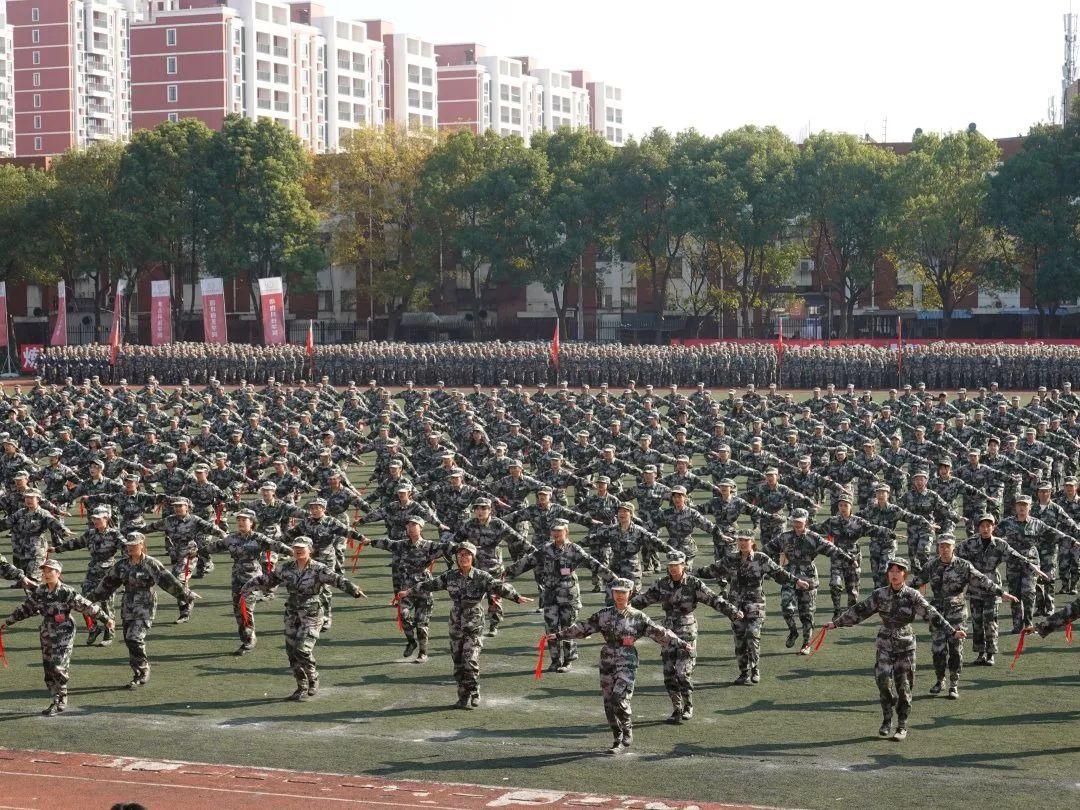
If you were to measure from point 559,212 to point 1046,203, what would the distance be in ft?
76.2

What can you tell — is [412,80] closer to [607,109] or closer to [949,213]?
[607,109]

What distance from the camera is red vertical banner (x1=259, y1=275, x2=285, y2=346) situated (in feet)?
206

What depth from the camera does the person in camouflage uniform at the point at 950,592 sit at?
50.6 feet

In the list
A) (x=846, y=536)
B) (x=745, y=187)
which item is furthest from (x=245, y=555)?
(x=745, y=187)

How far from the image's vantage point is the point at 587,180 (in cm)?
7550

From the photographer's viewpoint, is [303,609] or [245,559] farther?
[245,559]

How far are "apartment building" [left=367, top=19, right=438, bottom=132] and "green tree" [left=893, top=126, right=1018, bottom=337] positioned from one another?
65063 mm

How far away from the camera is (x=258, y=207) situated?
75.8 m

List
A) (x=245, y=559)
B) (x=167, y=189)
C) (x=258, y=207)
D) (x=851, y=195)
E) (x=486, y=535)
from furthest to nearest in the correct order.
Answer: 1. (x=167, y=189)
2. (x=258, y=207)
3. (x=851, y=195)
4. (x=245, y=559)
5. (x=486, y=535)

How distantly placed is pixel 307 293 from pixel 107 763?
71.5 m

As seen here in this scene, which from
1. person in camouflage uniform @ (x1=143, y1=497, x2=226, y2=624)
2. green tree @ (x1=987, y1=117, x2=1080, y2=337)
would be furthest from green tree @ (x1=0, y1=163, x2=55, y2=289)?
person in camouflage uniform @ (x1=143, y1=497, x2=226, y2=624)

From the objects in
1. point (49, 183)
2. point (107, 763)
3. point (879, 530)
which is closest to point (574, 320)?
point (49, 183)

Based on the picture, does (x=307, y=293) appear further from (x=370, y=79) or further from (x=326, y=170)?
(x=370, y=79)

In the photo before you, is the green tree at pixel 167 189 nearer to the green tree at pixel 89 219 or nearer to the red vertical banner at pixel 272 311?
the green tree at pixel 89 219
